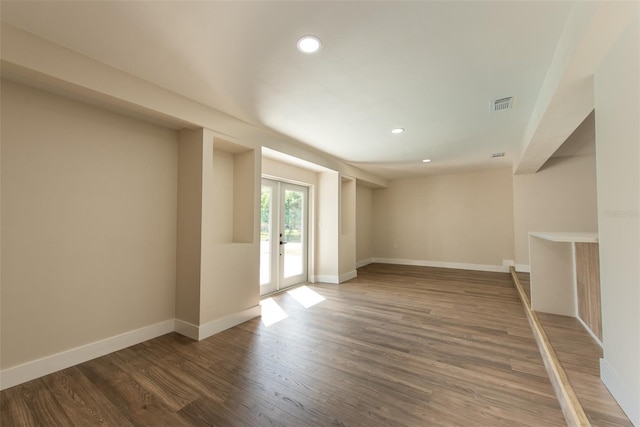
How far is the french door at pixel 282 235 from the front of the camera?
14.8 feet

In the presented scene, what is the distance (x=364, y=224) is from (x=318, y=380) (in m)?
5.76

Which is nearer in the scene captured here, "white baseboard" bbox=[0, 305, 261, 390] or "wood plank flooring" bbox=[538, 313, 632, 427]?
"wood plank flooring" bbox=[538, 313, 632, 427]

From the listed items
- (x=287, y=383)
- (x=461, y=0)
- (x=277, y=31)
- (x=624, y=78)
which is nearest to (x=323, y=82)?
(x=277, y=31)

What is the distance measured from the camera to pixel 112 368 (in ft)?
7.29

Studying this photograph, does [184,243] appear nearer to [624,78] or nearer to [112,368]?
[112,368]

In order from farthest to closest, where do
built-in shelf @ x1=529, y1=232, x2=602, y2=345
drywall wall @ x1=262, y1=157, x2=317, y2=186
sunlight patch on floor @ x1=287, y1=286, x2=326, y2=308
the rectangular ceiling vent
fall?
drywall wall @ x1=262, y1=157, x2=317, y2=186, sunlight patch on floor @ x1=287, y1=286, x2=326, y2=308, the rectangular ceiling vent, built-in shelf @ x1=529, y1=232, x2=602, y2=345

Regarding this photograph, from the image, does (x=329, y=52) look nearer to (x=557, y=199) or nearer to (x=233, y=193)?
(x=233, y=193)

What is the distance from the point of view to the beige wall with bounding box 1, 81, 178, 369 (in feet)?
6.57

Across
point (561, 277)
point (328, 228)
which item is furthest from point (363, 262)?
point (561, 277)

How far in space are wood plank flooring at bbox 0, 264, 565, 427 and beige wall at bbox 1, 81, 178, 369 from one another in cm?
38

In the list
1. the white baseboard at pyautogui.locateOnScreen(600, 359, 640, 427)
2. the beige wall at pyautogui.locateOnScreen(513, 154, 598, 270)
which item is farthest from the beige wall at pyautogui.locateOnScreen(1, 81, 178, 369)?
the beige wall at pyautogui.locateOnScreen(513, 154, 598, 270)

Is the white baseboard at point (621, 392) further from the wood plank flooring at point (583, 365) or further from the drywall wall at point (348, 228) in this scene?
the drywall wall at point (348, 228)

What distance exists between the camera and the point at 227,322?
308cm

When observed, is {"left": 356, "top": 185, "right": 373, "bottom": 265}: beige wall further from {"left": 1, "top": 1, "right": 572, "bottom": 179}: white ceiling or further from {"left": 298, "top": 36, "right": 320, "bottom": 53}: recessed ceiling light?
{"left": 298, "top": 36, "right": 320, "bottom": 53}: recessed ceiling light
